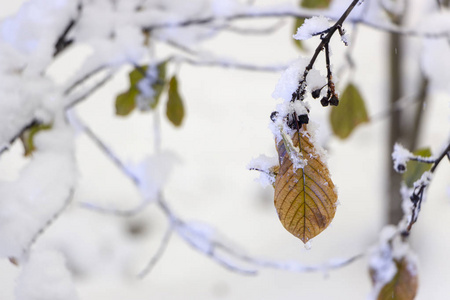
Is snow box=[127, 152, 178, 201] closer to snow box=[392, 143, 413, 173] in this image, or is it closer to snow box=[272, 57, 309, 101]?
snow box=[392, 143, 413, 173]

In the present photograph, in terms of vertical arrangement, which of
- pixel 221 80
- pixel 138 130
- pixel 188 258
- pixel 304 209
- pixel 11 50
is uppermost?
pixel 221 80

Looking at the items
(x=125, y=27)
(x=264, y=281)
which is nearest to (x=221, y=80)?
(x=264, y=281)

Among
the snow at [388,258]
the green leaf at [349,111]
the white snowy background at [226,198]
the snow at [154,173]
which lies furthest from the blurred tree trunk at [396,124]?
the snow at [388,258]

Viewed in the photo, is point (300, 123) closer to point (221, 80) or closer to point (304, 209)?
point (304, 209)

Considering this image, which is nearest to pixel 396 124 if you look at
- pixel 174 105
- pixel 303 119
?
pixel 174 105

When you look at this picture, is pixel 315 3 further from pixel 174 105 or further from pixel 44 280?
pixel 44 280

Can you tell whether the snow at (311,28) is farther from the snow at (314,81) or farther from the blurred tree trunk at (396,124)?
the blurred tree trunk at (396,124)
